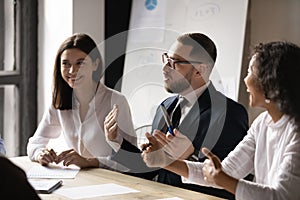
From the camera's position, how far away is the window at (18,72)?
147 inches

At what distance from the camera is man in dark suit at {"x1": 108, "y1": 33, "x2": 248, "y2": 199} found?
8.24 ft

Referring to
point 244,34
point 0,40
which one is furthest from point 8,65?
point 244,34

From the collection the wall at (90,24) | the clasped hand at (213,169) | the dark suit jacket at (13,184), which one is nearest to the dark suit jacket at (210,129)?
the clasped hand at (213,169)

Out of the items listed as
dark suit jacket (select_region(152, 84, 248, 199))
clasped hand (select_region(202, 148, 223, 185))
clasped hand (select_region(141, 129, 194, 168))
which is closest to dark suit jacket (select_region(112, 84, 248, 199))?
dark suit jacket (select_region(152, 84, 248, 199))

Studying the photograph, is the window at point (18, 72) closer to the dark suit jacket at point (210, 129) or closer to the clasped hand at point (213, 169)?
the dark suit jacket at point (210, 129)

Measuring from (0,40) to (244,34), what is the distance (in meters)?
1.57

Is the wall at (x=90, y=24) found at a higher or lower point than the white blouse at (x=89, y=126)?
higher

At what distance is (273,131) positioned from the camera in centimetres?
199

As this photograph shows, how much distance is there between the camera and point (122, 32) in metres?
3.97

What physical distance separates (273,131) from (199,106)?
0.66 metres

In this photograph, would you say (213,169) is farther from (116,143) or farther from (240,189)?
(116,143)

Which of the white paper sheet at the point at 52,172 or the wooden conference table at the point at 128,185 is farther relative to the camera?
the white paper sheet at the point at 52,172

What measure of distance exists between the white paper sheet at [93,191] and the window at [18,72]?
1.58 m

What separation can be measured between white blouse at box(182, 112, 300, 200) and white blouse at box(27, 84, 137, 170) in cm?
66
